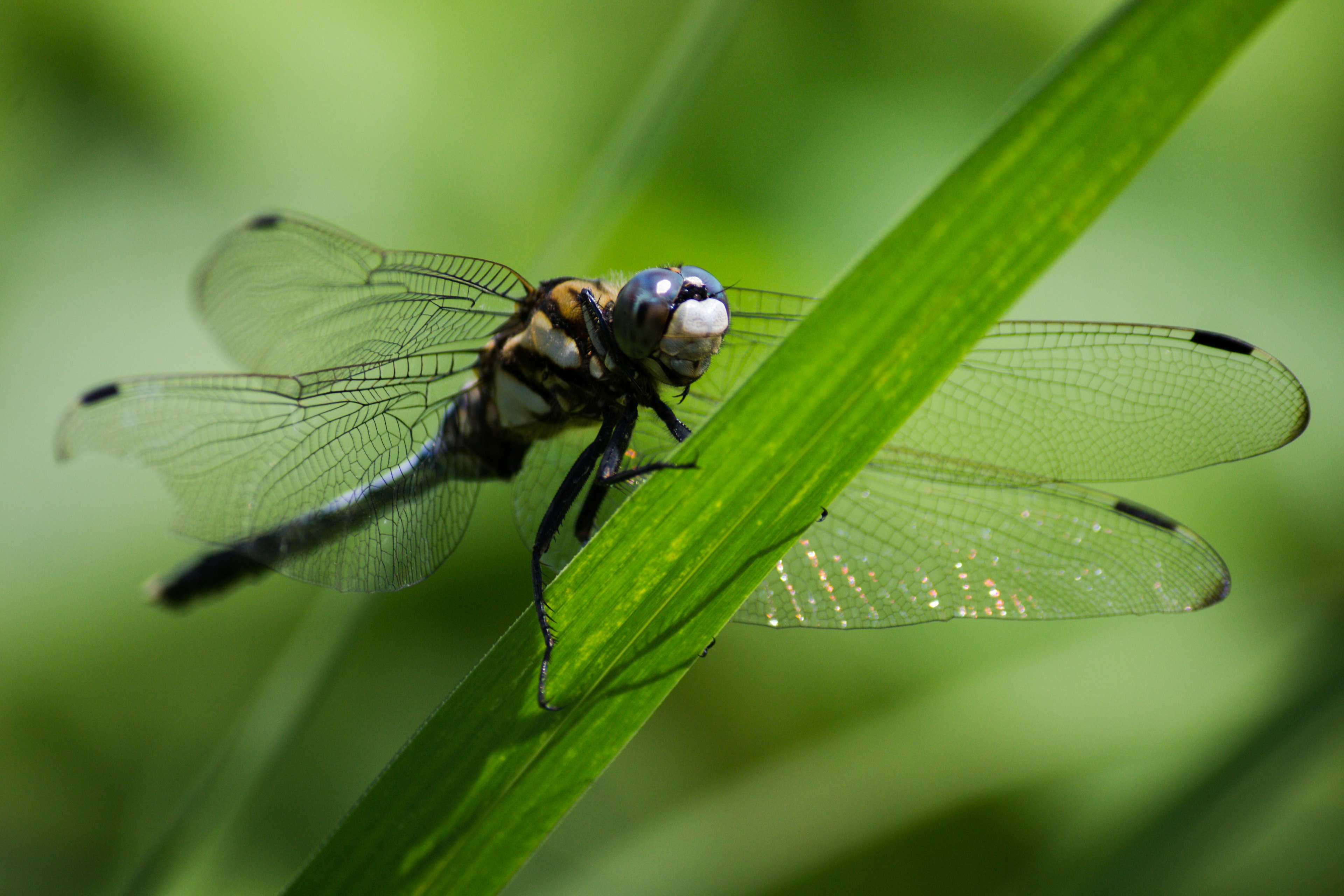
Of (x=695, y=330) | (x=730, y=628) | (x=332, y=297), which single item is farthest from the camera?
(x=730, y=628)

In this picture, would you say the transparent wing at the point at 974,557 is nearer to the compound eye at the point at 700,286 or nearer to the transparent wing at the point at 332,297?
the compound eye at the point at 700,286

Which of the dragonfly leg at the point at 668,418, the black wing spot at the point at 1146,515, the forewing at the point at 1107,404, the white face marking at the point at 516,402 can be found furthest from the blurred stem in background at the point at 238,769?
the black wing spot at the point at 1146,515

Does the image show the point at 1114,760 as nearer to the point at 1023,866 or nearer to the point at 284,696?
the point at 1023,866

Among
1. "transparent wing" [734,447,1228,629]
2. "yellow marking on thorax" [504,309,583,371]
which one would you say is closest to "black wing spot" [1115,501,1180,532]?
"transparent wing" [734,447,1228,629]

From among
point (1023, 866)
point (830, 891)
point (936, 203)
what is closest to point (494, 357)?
point (936, 203)

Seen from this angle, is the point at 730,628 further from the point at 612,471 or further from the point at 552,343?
the point at 552,343

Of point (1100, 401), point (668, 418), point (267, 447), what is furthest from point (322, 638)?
point (1100, 401)
